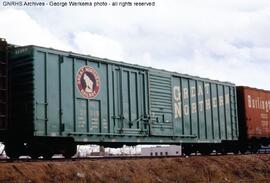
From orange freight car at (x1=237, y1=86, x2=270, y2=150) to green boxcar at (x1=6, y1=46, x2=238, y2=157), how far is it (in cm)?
164

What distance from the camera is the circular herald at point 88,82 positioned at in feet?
55.2

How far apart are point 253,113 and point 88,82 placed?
1217 centimetres

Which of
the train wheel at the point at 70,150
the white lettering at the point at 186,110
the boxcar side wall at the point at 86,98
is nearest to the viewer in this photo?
the boxcar side wall at the point at 86,98

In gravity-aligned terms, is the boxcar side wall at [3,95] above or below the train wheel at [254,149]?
above

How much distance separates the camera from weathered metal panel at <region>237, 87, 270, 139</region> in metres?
25.1

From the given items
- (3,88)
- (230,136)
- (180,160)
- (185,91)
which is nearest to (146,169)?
(180,160)

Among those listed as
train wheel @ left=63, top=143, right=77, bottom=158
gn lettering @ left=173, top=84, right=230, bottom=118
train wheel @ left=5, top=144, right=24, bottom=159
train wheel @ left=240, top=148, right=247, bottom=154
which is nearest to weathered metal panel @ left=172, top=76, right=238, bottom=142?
gn lettering @ left=173, top=84, right=230, bottom=118

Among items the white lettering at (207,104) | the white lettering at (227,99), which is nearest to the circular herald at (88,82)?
the white lettering at (207,104)

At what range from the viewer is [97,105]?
17.3m

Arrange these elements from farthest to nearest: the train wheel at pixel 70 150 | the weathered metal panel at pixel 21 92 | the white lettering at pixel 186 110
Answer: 1. the white lettering at pixel 186 110
2. the train wheel at pixel 70 150
3. the weathered metal panel at pixel 21 92

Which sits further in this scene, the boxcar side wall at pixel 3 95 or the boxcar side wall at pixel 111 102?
the boxcar side wall at pixel 111 102

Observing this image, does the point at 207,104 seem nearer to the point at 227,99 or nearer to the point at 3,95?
the point at 227,99

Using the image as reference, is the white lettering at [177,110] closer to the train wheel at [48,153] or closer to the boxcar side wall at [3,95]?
the train wheel at [48,153]

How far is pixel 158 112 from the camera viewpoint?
19.9m
